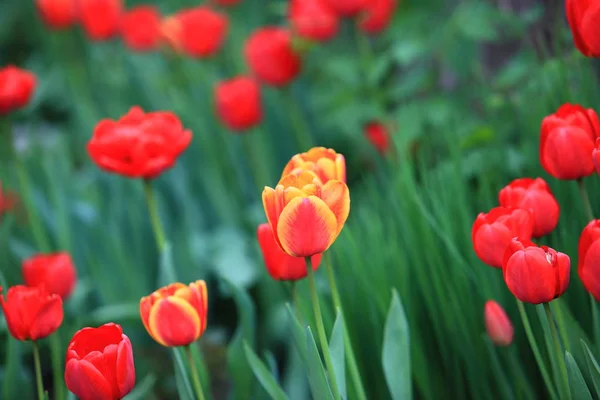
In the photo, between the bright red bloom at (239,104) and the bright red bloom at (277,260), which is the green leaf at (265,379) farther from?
the bright red bloom at (239,104)

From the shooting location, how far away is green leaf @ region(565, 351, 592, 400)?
76 cm

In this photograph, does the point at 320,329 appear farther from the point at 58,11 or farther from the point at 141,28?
the point at 58,11

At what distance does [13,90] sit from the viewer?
1503 mm

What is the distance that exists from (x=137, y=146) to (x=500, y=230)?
0.58 m

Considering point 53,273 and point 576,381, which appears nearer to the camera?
point 576,381

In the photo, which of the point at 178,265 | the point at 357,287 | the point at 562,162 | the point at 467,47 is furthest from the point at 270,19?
the point at 562,162

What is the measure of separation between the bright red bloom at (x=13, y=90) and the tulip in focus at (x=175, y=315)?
34.8 inches

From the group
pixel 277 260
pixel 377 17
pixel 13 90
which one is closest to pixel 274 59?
pixel 377 17

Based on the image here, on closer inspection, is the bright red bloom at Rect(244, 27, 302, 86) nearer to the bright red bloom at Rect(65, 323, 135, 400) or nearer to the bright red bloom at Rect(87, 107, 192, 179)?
the bright red bloom at Rect(87, 107, 192, 179)

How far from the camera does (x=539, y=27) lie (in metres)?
1.55

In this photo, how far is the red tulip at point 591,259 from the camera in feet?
2.40

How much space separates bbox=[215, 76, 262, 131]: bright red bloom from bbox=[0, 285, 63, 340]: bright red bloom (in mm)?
1001

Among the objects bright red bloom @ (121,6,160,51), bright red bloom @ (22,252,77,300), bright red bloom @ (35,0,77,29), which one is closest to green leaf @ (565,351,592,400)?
bright red bloom @ (22,252,77,300)

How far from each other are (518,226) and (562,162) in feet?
0.43
